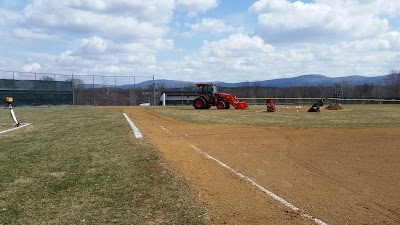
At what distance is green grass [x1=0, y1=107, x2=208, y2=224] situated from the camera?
17.9ft

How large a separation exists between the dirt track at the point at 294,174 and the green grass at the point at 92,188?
1.65 feet

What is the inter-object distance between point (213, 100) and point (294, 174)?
98.0ft

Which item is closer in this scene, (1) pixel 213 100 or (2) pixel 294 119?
(2) pixel 294 119

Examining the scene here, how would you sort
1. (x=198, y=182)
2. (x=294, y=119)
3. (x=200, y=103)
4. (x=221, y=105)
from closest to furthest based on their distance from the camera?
(x=198, y=182) → (x=294, y=119) → (x=221, y=105) → (x=200, y=103)

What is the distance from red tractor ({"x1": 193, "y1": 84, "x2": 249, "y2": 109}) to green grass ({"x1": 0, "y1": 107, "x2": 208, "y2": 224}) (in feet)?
85.3

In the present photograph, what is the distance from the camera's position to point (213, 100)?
38.1 meters

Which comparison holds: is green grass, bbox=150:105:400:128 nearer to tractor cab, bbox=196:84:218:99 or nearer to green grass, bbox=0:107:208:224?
tractor cab, bbox=196:84:218:99

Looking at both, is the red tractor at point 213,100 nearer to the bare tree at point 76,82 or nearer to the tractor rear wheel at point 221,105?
the tractor rear wheel at point 221,105

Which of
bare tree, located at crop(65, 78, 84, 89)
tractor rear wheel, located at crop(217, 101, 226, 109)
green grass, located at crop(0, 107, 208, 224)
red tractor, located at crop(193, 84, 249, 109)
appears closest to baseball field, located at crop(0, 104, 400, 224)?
green grass, located at crop(0, 107, 208, 224)

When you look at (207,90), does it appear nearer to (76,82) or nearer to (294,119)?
(294,119)

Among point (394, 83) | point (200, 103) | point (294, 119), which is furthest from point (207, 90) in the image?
point (394, 83)

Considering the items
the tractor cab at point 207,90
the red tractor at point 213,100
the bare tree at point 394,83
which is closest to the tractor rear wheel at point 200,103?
the red tractor at point 213,100

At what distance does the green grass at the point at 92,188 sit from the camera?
5445 mm

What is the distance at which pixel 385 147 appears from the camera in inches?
487
